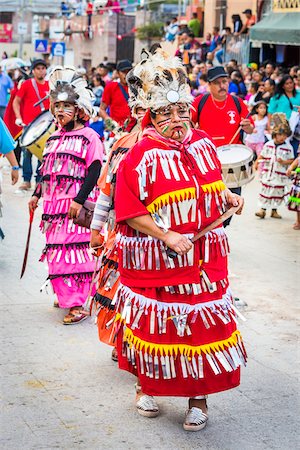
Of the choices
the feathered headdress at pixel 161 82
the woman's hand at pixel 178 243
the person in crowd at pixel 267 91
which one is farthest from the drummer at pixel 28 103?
the woman's hand at pixel 178 243

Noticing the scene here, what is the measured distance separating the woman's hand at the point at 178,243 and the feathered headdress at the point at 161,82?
2.34ft

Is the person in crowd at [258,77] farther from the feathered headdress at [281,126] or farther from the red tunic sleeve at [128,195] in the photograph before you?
the red tunic sleeve at [128,195]

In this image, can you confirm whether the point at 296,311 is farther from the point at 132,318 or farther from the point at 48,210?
the point at 132,318

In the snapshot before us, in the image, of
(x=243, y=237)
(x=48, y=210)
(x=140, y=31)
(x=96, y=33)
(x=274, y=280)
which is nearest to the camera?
(x=48, y=210)

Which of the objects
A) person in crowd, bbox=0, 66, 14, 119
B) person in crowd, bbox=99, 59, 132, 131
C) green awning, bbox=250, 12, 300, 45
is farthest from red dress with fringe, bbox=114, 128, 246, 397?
green awning, bbox=250, 12, 300, 45

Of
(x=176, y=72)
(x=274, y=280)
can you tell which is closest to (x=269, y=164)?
(x=274, y=280)

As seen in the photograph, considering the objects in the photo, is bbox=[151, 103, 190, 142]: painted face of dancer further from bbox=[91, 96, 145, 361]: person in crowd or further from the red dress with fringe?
bbox=[91, 96, 145, 361]: person in crowd

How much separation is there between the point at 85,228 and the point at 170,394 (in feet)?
8.04

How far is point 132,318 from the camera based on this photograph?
16.8 feet

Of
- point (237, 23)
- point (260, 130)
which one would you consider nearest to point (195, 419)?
point (260, 130)

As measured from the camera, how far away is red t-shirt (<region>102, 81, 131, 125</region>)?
13.3m

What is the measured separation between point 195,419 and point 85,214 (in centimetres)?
223

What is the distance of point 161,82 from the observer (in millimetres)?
5129

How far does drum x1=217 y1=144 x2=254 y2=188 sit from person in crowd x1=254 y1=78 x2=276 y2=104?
8.97m
